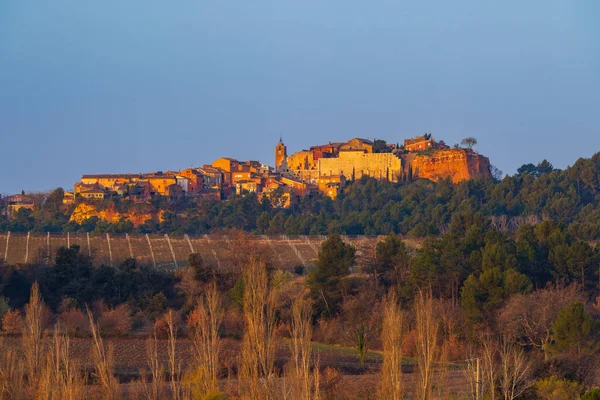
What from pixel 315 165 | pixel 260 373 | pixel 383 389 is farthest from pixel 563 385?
pixel 315 165

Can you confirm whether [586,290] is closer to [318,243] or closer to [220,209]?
[318,243]

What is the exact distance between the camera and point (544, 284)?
109 ft

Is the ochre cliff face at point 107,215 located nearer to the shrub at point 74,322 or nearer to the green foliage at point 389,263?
the green foliage at point 389,263

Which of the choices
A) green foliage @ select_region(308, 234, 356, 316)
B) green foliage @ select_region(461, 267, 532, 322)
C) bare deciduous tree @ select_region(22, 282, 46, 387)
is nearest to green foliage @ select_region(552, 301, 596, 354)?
green foliage @ select_region(461, 267, 532, 322)

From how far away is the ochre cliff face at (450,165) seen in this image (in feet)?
252

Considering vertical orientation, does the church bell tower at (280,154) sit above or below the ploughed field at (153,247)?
above

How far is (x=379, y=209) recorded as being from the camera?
2437 inches

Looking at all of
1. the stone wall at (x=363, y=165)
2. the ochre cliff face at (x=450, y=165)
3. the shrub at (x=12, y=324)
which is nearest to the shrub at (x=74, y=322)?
the shrub at (x=12, y=324)

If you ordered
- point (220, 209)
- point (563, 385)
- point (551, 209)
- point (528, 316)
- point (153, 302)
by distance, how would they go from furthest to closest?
point (220, 209) → point (551, 209) → point (153, 302) → point (528, 316) → point (563, 385)

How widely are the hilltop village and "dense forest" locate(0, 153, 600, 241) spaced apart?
117 inches

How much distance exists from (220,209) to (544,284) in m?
36.0

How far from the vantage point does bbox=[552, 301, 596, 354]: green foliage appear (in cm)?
2456

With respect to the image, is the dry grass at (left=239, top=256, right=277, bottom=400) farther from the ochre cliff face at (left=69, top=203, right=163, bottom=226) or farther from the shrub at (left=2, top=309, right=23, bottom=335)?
the ochre cliff face at (left=69, top=203, right=163, bottom=226)

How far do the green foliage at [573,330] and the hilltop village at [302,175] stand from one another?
156 feet
